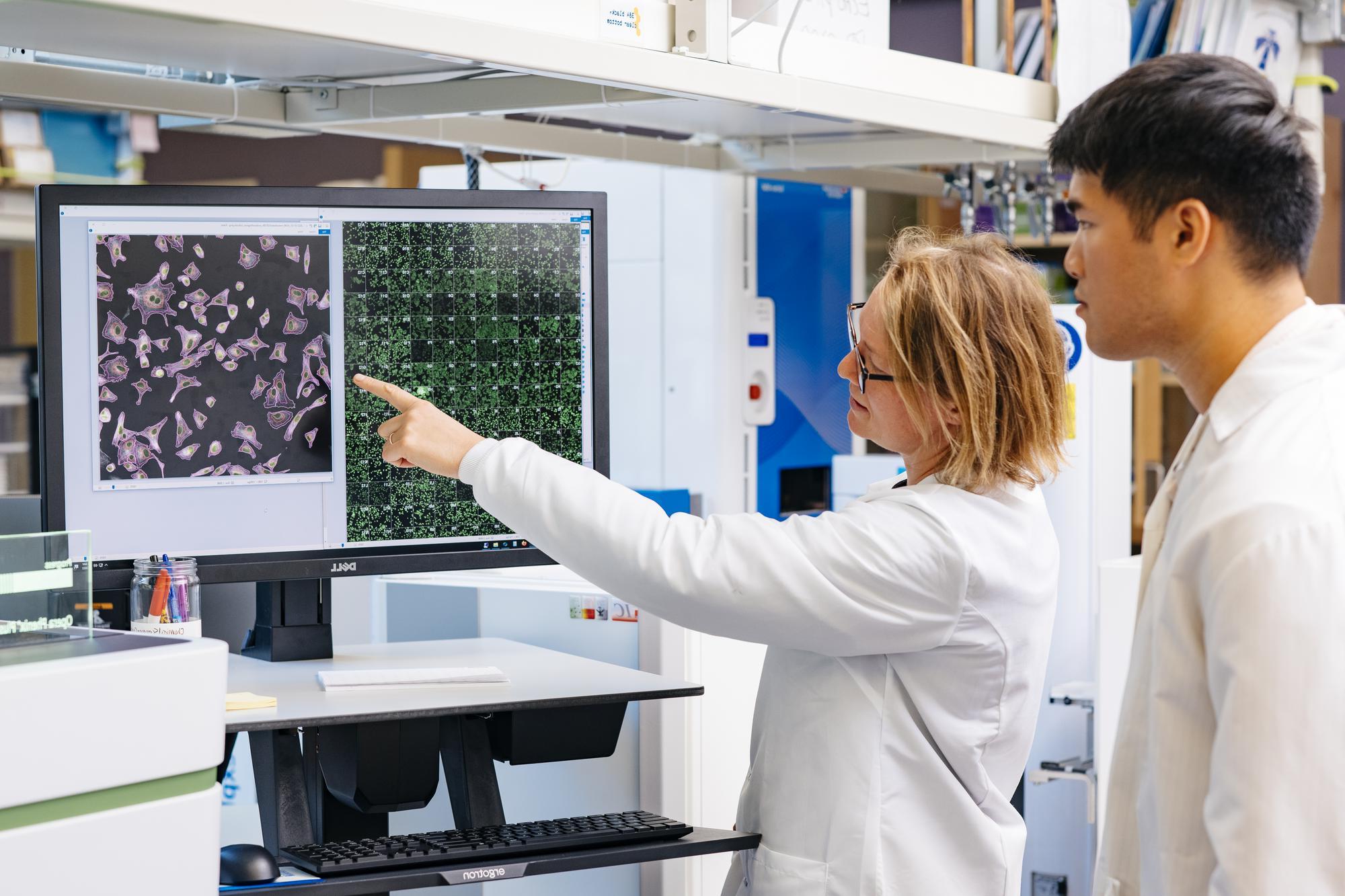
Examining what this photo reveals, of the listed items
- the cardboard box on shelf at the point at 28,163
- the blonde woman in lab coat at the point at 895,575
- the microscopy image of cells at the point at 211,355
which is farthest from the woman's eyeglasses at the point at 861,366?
the cardboard box on shelf at the point at 28,163

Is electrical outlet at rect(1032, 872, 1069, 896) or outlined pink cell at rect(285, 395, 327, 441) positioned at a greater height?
outlined pink cell at rect(285, 395, 327, 441)

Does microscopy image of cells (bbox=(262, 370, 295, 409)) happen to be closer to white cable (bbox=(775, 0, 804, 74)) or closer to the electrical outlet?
white cable (bbox=(775, 0, 804, 74))

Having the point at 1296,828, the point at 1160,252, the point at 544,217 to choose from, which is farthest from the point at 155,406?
the point at 1296,828

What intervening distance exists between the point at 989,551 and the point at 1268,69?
2147mm

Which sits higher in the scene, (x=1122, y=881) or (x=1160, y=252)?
(x=1160, y=252)

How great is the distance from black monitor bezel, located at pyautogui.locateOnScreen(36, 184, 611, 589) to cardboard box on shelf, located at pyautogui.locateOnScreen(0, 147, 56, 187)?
3.19m

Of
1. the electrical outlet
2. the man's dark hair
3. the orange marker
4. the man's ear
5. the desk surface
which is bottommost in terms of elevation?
the electrical outlet

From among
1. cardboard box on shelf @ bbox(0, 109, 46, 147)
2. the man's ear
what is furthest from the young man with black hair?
cardboard box on shelf @ bbox(0, 109, 46, 147)

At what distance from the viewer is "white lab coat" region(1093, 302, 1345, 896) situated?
2.95ft

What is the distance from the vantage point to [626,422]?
3475 mm

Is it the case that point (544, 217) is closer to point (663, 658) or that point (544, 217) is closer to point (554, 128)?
point (663, 658)

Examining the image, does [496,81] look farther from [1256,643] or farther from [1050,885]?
[1050,885]

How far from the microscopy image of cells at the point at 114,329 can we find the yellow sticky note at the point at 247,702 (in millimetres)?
399

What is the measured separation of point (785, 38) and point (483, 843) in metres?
1.08
